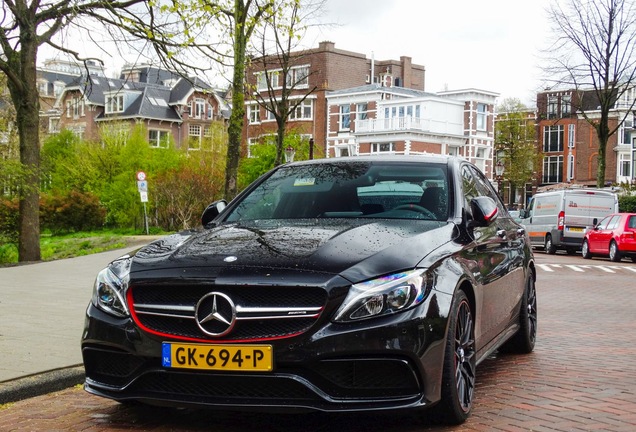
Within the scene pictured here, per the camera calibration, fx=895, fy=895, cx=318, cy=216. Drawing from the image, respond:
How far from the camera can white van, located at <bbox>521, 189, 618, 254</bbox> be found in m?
31.5

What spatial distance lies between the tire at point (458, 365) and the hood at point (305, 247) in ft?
1.29

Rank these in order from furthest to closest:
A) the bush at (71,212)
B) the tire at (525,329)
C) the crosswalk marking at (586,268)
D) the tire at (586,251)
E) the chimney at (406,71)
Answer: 1. the chimney at (406,71)
2. the bush at (71,212)
3. the tire at (586,251)
4. the crosswalk marking at (586,268)
5. the tire at (525,329)

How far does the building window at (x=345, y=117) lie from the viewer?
260ft

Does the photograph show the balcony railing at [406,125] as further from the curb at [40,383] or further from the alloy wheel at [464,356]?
the alloy wheel at [464,356]

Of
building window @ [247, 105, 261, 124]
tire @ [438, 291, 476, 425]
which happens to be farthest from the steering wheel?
building window @ [247, 105, 261, 124]

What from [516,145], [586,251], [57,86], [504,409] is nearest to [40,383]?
[504,409]

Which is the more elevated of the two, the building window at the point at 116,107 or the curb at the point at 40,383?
the building window at the point at 116,107

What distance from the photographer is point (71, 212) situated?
42531 millimetres

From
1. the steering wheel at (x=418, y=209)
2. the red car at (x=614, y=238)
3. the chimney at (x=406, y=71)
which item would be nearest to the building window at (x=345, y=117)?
the chimney at (x=406, y=71)

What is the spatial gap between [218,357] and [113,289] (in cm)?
79

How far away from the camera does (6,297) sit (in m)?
11.3

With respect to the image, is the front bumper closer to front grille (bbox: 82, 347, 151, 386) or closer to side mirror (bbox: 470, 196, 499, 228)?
front grille (bbox: 82, 347, 151, 386)

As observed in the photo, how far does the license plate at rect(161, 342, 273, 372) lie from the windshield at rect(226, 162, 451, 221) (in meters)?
1.60

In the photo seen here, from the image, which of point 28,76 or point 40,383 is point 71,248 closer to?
point 28,76
